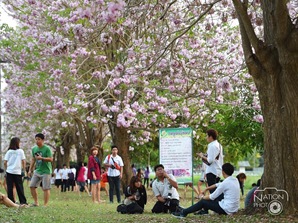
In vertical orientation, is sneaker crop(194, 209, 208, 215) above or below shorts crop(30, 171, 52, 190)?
below

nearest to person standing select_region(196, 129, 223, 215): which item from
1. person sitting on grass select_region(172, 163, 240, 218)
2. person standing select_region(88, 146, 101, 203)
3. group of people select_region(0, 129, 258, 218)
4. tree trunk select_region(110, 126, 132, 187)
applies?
group of people select_region(0, 129, 258, 218)

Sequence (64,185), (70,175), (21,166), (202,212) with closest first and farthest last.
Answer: (202,212)
(21,166)
(70,175)
(64,185)

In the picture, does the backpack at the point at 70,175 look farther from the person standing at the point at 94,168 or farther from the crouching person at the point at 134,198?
the crouching person at the point at 134,198

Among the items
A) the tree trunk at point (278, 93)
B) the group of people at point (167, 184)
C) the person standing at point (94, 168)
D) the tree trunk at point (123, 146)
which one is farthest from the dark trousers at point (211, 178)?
the tree trunk at point (123, 146)

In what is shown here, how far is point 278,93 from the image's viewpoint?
11117 millimetres

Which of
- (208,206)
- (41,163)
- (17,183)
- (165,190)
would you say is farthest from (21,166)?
(208,206)

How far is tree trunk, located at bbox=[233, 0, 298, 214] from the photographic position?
35.1ft

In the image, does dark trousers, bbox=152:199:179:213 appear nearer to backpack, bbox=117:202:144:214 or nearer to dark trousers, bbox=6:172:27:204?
backpack, bbox=117:202:144:214

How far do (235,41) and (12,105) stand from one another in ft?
53.7

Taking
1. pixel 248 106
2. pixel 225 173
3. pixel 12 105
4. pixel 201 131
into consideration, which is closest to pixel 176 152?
pixel 225 173

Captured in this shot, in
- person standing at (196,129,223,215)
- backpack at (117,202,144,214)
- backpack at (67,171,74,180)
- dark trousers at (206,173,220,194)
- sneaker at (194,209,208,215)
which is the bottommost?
sneaker at (194,209,208,215)

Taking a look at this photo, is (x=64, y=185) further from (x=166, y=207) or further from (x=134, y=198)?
(x=166, y=207)

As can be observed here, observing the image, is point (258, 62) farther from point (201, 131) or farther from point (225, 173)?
point (201, 131)

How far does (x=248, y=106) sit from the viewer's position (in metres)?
22.1
